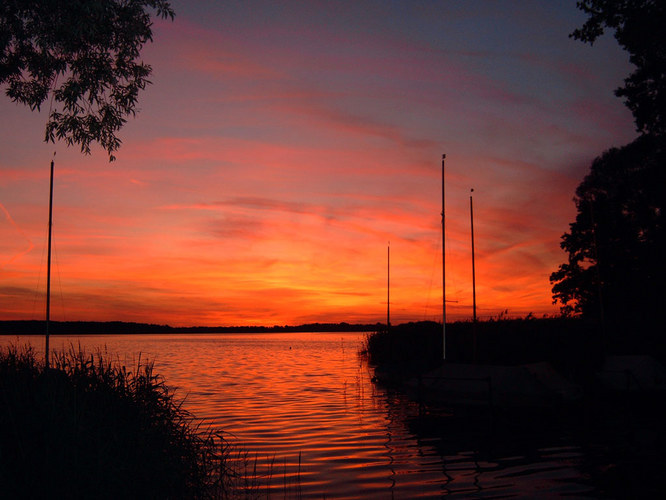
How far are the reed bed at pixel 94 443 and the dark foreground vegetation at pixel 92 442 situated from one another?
2cm

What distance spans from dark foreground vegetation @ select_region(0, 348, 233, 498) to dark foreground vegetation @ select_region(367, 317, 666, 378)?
96.6 ft

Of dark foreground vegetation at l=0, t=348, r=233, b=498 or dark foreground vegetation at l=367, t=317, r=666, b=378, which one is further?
dark foreground vegetation at l=367, t=317, r=666, b=378

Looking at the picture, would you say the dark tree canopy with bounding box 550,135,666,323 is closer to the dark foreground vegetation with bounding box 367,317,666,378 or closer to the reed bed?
the dark foreground vegetation with bounding box 367,317,666,378

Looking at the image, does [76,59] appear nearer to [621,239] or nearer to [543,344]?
[543,344]

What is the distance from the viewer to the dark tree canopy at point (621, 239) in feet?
158

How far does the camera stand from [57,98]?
17.9m

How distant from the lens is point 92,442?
37.6ft

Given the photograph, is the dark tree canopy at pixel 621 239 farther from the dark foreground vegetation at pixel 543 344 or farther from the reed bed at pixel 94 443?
the reed bed at pixel 94 443

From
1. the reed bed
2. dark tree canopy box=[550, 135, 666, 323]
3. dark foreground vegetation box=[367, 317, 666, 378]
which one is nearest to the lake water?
the reed bed

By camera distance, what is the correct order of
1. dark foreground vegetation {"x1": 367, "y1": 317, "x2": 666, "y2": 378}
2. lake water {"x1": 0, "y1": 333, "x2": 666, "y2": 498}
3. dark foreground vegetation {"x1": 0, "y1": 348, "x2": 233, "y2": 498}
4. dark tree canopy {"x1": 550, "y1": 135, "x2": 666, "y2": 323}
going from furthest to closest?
dark tree canopy {"x1": 550, "y1": 135, "x2": 666, "y2": 323}, dark foreground vegetation {"x1": 367, "y1": 317, "x2": 666, "y2": 378}, lake water {"x1": 0, "y1": 333, "x2": 666, "y2": 498}, dark foreground vegetation {"x1": 0, "y1": 348, "x2": 233, "y2": 498}

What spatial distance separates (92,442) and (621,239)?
199 feet

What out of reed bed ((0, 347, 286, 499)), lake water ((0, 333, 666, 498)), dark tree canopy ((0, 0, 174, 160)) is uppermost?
dark tree canopy ((0, 0, 174, 160))

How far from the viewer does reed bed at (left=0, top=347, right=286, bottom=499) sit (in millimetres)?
9898

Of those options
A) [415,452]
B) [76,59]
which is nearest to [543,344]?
[415,452]
